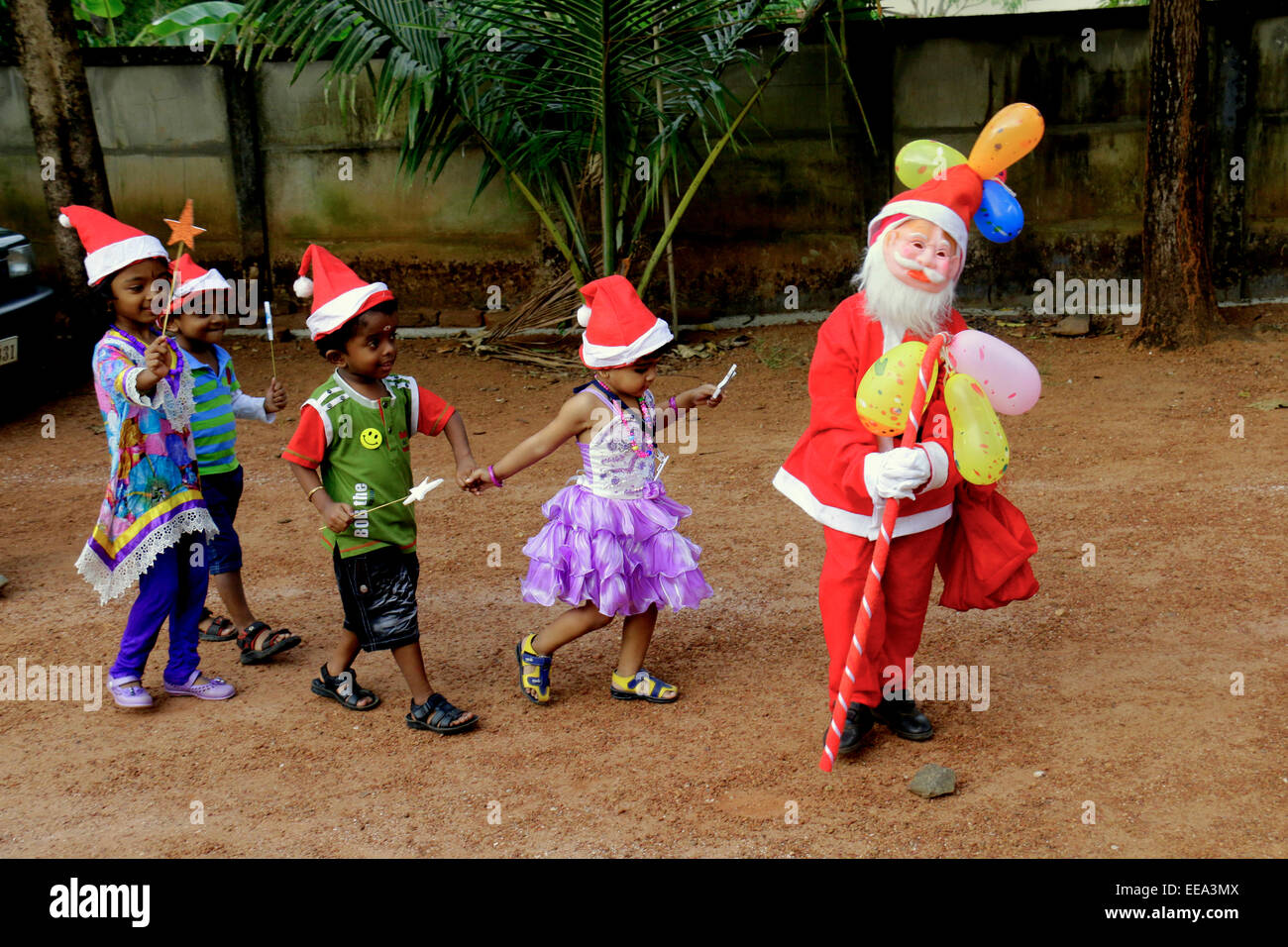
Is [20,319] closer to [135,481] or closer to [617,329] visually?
[135,481]

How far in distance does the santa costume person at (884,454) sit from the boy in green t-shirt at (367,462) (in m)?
1.12

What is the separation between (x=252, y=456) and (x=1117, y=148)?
21.3ft

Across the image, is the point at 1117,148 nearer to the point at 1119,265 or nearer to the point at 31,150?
the point at 1119,265

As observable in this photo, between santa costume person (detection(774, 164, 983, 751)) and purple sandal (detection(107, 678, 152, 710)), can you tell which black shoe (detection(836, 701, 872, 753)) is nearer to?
santa costume person (detection(774, 164, 983, 751))

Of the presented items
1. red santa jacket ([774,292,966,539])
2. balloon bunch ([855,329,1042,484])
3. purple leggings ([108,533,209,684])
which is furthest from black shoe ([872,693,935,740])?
purple leggings ([108,533,209,684])

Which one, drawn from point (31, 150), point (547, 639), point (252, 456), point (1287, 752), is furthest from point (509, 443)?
point (31, 150)

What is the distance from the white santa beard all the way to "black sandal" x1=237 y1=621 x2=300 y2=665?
2413mm

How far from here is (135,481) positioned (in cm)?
Result: 390

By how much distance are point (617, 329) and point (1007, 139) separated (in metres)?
1.22

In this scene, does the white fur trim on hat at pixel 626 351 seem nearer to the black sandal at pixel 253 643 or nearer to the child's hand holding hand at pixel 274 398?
the child's hand holding hand at pixel 274 398

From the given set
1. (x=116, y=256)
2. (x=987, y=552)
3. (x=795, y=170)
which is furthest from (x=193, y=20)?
(x=987, y=552)

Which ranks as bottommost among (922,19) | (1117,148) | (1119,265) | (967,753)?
(967,753)

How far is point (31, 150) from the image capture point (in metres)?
9.38

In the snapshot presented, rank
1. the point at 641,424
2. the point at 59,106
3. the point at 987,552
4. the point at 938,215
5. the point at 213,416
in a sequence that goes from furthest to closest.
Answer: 1. the point at 59,106
2. the point at 213,416
3. the point at 641,424
4. the point at 987,552
5. the point at 938,215
